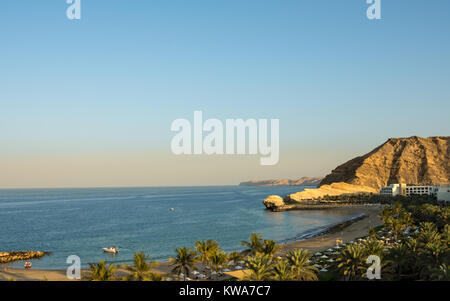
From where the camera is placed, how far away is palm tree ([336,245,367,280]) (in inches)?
1409

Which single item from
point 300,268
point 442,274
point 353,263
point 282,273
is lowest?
point 300,268

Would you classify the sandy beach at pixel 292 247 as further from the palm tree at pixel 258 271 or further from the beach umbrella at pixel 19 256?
the palm tree at pixel 258 271

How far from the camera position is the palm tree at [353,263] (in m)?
35.8

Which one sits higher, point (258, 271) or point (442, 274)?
point (442, 274)

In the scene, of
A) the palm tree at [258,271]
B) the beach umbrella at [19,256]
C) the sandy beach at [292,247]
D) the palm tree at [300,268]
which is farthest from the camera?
the beach umbrella at [19,256]

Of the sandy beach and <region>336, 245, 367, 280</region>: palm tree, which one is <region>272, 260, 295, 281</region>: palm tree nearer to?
<region>336, 245, 367, 280</region>: palm tree

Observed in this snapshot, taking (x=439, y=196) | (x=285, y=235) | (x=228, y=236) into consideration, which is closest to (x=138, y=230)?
(x=228, y=236)

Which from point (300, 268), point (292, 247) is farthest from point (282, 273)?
point (292, 247)

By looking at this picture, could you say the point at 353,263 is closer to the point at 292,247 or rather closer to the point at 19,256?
the point at 292,247

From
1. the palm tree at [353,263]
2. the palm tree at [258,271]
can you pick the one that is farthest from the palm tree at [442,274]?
the palm tree at [258,271]

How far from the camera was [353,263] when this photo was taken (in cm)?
3594
